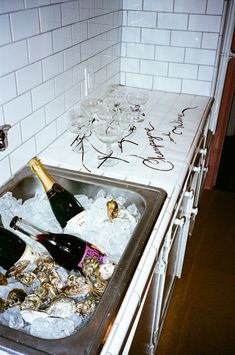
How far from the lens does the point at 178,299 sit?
1.91 meters

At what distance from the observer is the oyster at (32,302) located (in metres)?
0.82

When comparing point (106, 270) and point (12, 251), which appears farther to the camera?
point (12, 251)

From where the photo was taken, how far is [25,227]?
3.41 feet

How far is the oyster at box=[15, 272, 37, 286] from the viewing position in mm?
889

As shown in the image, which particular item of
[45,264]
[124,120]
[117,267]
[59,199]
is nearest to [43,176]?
[59,199]

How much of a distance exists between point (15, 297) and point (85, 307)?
0.52 ft

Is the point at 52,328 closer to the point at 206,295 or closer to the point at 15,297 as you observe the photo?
the point at 15,297

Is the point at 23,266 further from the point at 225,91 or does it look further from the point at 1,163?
the point at 225,91

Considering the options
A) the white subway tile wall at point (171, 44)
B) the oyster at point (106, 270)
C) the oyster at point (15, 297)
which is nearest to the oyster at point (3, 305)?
the oyster at point (15, 297)

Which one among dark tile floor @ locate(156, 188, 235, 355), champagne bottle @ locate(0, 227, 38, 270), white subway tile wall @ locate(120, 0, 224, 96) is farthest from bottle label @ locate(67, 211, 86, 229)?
white subway tile wall @ locate(120, 0, 224, 96)

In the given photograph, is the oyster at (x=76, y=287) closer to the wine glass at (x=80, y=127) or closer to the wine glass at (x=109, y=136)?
the wine glass at (x=109, y=136)

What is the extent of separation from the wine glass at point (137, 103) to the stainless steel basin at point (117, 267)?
547 mm

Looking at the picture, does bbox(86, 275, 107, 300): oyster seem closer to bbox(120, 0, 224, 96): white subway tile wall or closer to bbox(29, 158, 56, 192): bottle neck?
bbox(29, 158, 56, 192): bottle neck

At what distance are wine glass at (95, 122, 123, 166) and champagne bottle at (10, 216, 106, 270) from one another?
1.23 ft
